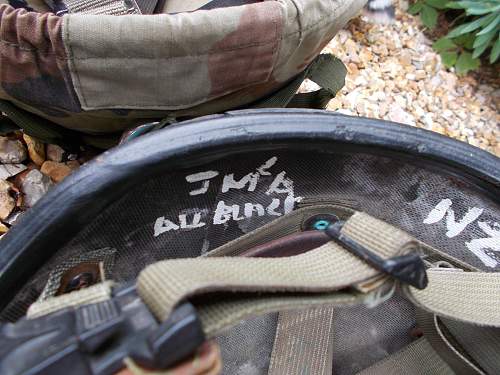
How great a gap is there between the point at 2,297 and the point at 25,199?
452mm

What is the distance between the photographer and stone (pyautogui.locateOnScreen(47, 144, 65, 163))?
1.00 meters

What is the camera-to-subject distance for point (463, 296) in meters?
0.64

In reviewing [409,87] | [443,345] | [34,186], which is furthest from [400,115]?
[34,186]

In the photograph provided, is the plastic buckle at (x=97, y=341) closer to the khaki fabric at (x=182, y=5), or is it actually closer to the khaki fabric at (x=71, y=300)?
the khaki fabric at (x=71, y=300)

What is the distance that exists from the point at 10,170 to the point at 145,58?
1.27 feet

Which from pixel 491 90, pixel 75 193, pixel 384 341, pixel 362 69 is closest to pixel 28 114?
pixel 75 193

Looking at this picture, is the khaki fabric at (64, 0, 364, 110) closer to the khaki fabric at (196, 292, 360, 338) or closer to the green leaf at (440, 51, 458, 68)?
the khaki fabric at (196, 292, 360, 338)

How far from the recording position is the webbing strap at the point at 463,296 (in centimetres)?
61

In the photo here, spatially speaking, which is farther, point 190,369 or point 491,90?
point 491,90

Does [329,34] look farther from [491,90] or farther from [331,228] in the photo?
[491,90]

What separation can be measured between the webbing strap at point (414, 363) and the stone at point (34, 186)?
1.98 ft

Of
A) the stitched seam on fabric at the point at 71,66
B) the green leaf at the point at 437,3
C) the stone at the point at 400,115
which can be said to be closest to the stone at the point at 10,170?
the stitched seam on fabric at the point at 71,66

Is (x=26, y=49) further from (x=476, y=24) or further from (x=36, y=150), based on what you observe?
(x=476, y=24)

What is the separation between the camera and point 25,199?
95 cm
